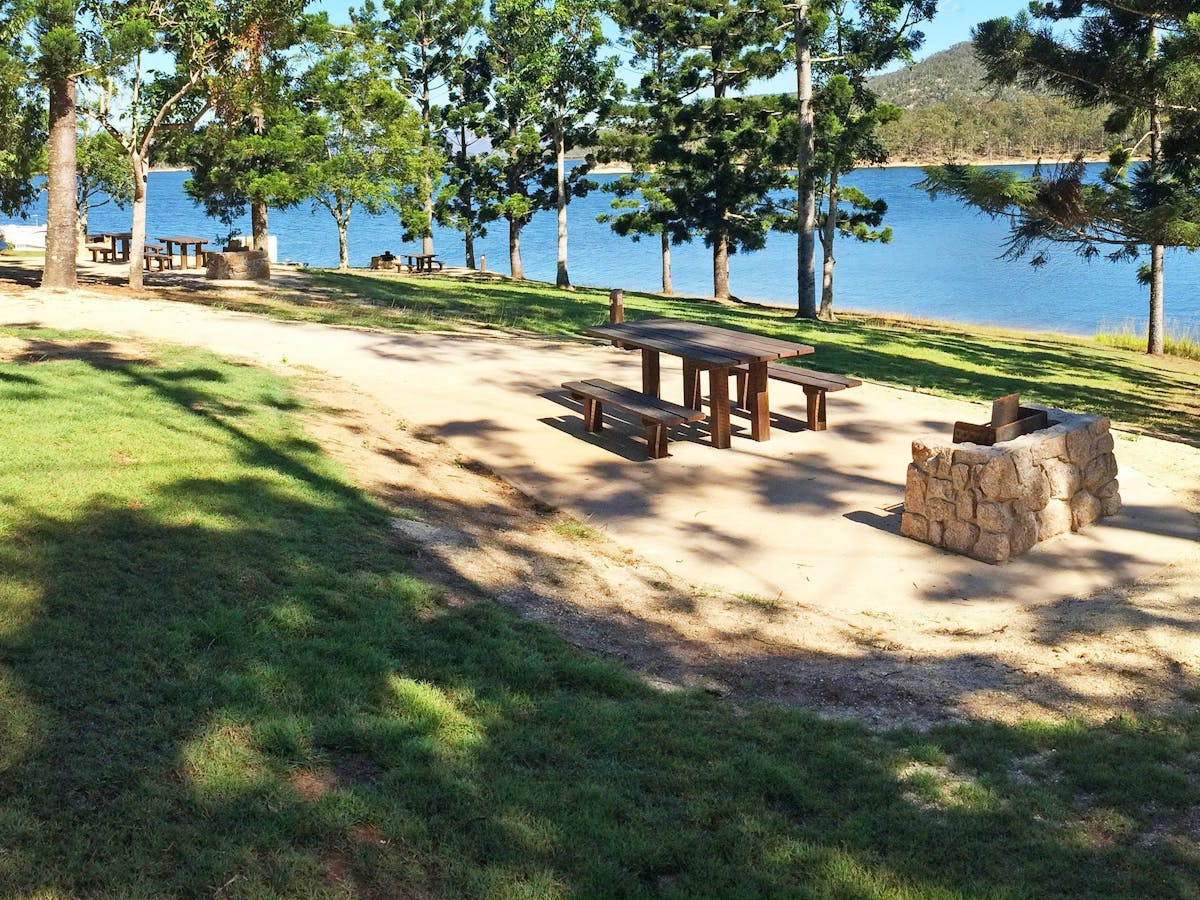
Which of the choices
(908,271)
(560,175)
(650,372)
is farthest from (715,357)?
(908,271)

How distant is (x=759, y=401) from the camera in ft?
32.8

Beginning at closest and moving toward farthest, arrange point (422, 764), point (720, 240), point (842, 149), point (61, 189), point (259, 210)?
1. point (422, 764)
2. point (61, 189)
3. point (842, 149)
4. point (259, 210)
5. point (720, 240)

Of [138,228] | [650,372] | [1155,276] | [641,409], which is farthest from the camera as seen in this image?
[1155,276]

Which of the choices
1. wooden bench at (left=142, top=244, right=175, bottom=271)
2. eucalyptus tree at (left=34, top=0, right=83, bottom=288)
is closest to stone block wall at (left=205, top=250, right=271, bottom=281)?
wooden bench at (left=142, top=244, right=175, bottom=271)

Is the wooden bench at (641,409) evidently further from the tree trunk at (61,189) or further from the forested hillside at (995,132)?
the forested hillside at (995,132)

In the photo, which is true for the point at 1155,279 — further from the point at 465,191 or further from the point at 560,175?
the point at 465,191

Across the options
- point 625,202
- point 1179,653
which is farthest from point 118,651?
point 625,202

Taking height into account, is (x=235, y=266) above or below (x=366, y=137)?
below

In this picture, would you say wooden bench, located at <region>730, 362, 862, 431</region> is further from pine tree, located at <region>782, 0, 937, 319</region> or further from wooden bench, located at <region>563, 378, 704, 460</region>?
pine tree, located at <region>782, 0, 937, 319</region>

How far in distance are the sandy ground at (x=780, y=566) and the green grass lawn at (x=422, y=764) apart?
1.58 feet

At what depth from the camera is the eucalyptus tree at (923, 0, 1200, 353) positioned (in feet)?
37.1

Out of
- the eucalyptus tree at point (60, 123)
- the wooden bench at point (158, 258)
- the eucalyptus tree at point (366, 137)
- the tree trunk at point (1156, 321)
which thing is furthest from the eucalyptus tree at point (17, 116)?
the tree trunk at point (1156, 321)

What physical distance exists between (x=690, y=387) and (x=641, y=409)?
5.30 feet

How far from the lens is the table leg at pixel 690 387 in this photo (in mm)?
10945
